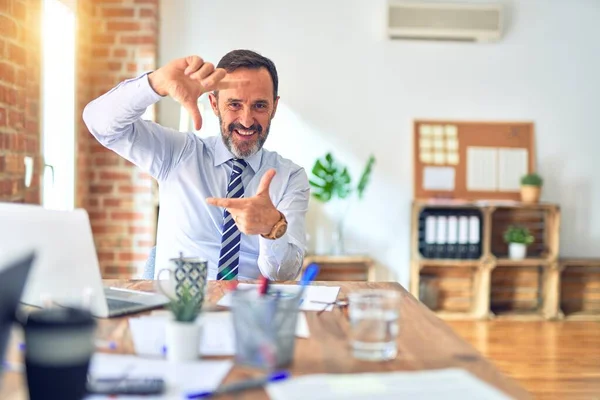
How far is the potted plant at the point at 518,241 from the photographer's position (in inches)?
186

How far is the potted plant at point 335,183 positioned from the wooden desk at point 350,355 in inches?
123

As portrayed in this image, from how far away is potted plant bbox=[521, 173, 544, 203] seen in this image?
4.75 meters

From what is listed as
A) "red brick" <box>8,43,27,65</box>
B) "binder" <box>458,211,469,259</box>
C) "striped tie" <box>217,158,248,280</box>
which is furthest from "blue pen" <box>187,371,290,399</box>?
"binder" <box>458,211,469,259</box>

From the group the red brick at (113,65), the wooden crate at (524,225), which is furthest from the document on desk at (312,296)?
the wooden crate at (524,225)

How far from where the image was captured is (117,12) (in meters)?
4.37

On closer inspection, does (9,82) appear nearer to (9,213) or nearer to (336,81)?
(9,213)

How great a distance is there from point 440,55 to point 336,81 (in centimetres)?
79

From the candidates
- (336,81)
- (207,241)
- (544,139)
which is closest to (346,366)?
(207,241)

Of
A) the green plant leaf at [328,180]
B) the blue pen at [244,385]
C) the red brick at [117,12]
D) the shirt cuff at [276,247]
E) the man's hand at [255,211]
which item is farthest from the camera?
the green plant leaf at [328,180]

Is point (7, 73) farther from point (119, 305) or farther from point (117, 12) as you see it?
point (119, 305)

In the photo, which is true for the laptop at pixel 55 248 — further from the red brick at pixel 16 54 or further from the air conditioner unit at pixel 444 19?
the air conditioner unit at pixel 444 19

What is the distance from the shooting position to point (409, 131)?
488cm

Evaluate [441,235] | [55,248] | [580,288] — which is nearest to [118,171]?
[441,235]

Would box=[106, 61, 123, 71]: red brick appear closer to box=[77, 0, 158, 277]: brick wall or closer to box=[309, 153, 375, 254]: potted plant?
box=[77, 0, 158, 277]: brick wall
